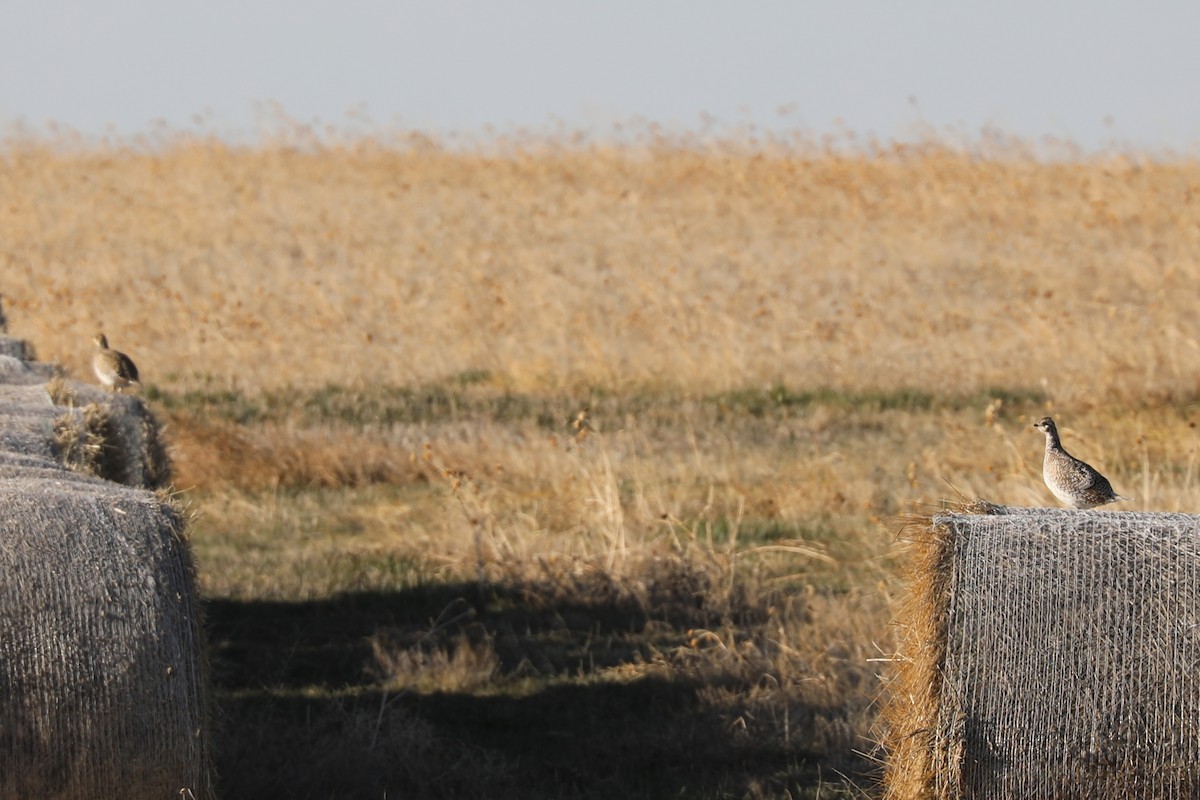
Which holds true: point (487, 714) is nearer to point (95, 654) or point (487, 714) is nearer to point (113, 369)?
point (95, 654)

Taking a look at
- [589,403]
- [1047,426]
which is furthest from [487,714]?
[589,403]

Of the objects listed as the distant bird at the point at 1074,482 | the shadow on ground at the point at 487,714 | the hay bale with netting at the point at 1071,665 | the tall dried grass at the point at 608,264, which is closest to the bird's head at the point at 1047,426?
the distant bird at the point at 1074,482

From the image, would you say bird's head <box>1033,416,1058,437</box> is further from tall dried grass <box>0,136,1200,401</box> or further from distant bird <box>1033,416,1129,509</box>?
tall dried grass <box>0,136,1200,401</box>

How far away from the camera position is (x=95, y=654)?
14.4ft

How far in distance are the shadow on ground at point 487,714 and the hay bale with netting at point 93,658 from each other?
752 mm

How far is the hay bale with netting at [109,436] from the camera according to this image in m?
6.30

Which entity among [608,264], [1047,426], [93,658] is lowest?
[93,658]

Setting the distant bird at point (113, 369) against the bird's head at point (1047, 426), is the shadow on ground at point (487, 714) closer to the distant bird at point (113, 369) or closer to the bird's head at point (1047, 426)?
the bird's head at point (1047, 426)

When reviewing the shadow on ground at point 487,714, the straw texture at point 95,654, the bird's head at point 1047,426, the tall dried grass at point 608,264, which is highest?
the tall dried grass at point 608,264

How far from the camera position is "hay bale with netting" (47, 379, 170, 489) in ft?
20.7

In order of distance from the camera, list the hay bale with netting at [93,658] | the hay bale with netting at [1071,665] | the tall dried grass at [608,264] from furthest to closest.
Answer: the tall dried grass at [608,264] → the hay bale with netting at [1071,665] → the hay bale with netting at [93,658]

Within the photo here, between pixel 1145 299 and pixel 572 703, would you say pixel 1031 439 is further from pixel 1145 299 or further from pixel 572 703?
pixel 1145 299

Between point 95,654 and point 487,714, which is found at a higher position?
point 95,654

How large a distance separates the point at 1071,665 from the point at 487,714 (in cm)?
335
